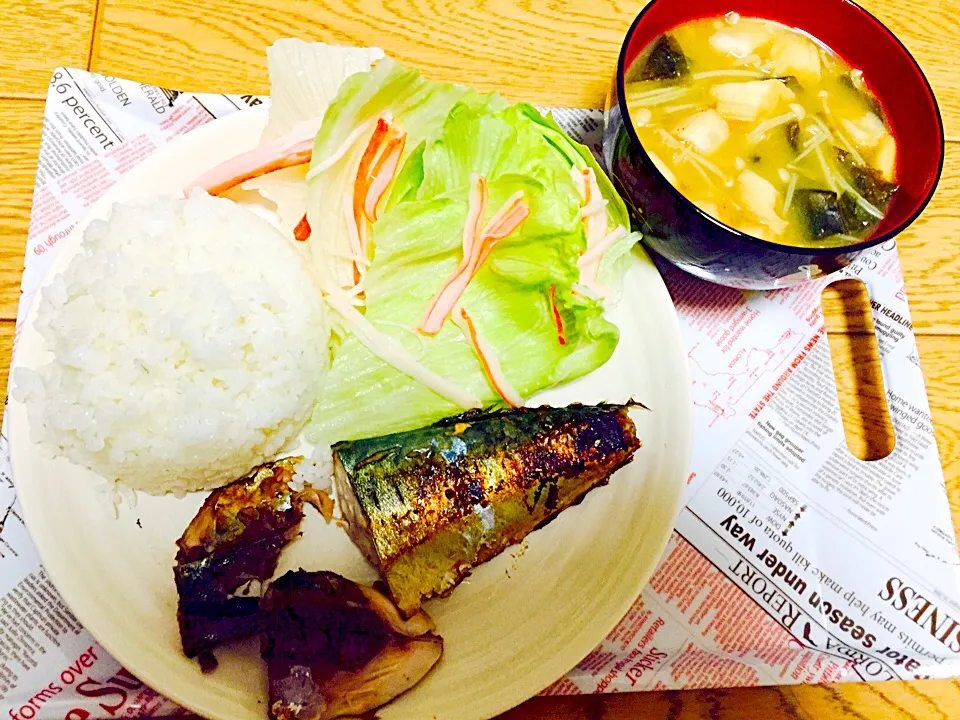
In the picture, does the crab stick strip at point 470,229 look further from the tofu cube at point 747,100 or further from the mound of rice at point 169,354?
the tofu cube at point 747,100

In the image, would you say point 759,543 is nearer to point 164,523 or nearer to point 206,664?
point 206,664

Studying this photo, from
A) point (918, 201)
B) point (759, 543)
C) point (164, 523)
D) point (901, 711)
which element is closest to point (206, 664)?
point (164, 523)

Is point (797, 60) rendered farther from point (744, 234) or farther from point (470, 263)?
point (470, 263)

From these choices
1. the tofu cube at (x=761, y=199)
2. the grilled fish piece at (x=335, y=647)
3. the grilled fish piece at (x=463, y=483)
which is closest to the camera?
the grilled fish piece at (x=335, y=647)

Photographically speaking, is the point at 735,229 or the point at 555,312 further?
the point at 555,312

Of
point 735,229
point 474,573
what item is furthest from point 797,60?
point 474,573

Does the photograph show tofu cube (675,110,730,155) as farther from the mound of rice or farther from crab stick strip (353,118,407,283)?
the mound of rice

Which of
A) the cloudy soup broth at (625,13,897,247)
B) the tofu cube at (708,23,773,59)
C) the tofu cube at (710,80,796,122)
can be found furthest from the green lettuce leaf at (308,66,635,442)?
the tofu cube at (708,23,773,59)

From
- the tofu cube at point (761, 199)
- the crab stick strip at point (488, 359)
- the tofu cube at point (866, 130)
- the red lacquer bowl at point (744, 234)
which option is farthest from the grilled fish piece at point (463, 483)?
the tofu cube at point (866, 130)
